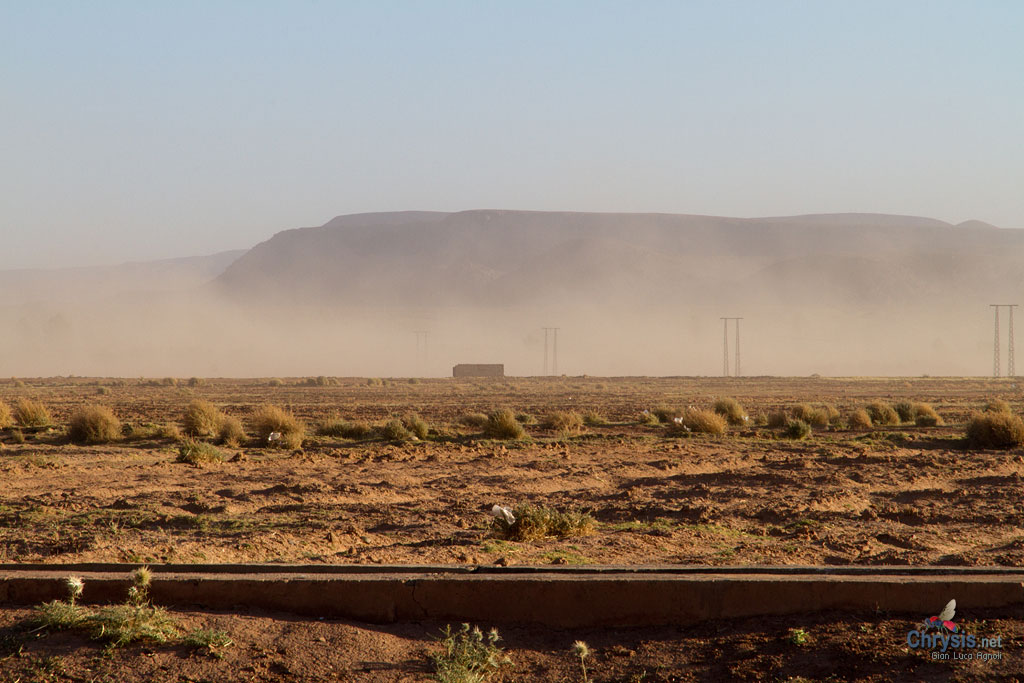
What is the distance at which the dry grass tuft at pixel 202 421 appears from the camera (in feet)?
93.4

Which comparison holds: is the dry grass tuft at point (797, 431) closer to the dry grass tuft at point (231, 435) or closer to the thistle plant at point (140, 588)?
the dry grass tuft at point (231, 435)

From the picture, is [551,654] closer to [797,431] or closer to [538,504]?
[538,504]

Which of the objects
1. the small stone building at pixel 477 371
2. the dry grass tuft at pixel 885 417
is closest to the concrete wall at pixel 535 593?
the dry grass tuft at pixel 885 417

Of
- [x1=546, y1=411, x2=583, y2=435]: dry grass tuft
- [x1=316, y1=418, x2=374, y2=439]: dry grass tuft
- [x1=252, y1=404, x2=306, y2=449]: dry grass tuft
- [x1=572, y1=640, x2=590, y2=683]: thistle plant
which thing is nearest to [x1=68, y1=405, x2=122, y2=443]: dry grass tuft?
[x1=252, y1=404, x2=306, y2=449]: dry grass tuft

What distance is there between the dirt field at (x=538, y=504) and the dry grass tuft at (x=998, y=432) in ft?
2.18

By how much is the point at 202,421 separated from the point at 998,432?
73.7 ft

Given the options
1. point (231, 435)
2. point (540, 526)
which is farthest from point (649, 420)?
point (540, 526)

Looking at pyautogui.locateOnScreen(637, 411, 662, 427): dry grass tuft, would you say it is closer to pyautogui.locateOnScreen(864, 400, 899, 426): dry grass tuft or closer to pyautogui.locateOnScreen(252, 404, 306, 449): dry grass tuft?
pyautogui.locateOnScreen(864, 400, 899, 426): dry grass tuft

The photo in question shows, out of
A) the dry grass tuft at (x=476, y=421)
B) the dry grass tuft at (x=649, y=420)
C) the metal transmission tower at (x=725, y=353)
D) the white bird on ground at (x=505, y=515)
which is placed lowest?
the dry grass tuft at (x=649, y=420)

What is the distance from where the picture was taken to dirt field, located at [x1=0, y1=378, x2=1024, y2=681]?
21.5ft

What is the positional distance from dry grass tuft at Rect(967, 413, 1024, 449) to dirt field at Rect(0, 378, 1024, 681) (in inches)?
26.1

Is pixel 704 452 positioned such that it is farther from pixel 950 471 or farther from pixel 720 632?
pixel 720 632

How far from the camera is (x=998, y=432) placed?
25.0 metres

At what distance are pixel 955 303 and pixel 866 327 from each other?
59.9 ft
